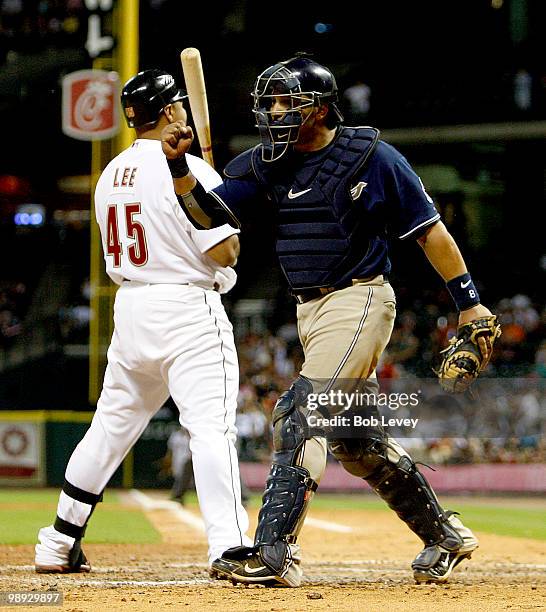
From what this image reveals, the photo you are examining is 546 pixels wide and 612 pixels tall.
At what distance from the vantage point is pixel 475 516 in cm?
952

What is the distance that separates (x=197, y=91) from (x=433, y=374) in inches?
349

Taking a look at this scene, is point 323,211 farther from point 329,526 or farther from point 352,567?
point 329,526

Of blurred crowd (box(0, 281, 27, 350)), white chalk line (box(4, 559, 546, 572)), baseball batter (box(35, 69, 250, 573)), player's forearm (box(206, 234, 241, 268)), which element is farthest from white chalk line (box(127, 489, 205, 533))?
blurred crowd (box(0, 281, 27, 350))

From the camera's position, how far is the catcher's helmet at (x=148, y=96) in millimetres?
4156

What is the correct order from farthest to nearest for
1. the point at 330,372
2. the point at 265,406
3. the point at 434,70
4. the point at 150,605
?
1. the point at 434,70
2. the point at 265,406
3. the point at 330,372
4. the point at 150,605

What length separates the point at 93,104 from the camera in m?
11.6

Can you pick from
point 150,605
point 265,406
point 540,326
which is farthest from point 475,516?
point 150,605

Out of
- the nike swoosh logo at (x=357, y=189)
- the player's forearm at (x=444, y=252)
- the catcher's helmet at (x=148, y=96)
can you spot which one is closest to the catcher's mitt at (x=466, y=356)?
the player's forearm at (x=444, y=252)

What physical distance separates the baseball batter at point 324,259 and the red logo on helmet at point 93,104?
25.1 ft

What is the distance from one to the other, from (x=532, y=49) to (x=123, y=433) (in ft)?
43.0

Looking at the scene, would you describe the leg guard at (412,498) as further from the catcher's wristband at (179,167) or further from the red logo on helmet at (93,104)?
the red logo on helmet at (93,104)

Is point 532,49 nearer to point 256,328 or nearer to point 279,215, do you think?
point 256,328

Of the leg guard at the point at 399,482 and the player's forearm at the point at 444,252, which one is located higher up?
the player's forearm at the point at 444,252

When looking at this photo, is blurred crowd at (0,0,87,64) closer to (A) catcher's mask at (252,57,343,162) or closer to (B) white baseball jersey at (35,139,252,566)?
(B) white baseball jersey at (35,139,252,566)
